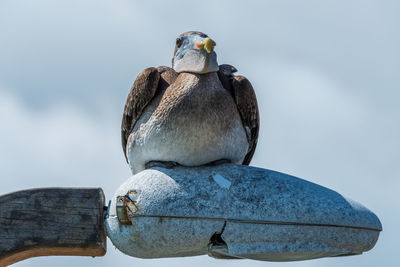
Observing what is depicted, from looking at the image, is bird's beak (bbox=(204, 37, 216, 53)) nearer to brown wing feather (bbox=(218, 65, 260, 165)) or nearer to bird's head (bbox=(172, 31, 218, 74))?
bird's head (bbox=(172, 31, 218, 74))

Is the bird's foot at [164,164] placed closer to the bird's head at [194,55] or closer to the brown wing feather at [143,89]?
the brown wing feather at [143,89]

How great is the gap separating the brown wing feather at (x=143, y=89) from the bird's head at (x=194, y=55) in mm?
212

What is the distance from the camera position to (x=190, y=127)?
687 centimetres

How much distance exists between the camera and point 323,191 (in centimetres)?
659

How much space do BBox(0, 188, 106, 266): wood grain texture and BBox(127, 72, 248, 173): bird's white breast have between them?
30.3 inches

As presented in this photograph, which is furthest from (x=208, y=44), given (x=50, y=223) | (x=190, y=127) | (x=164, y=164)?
(x=50, y=223)

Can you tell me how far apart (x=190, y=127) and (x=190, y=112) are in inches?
5.3

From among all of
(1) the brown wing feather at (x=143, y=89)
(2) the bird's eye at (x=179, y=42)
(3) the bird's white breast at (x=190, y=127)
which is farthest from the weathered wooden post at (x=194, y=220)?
(2) the bird's eye at (x=179, y=42)

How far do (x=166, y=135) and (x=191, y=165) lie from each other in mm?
330

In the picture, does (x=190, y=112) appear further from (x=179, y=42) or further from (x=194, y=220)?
(x=194, y=220)

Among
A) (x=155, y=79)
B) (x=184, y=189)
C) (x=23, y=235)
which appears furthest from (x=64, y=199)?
(x=155, y=79)

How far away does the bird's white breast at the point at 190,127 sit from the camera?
687 centimetres

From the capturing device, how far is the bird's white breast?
6.87m

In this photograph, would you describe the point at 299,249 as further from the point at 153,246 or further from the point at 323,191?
the point at 153,246
